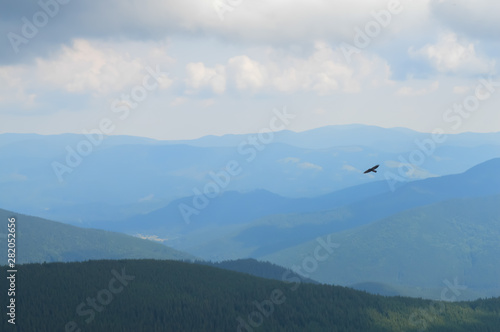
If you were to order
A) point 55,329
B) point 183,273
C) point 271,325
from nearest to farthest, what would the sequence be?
point 55,329
point 271,325
point 183,273

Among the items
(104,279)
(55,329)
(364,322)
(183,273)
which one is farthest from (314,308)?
(55,329)

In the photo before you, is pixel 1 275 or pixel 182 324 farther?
pixel 1 275

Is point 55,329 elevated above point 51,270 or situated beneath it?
situated beneath

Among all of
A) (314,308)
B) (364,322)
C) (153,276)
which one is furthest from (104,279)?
(364,322)

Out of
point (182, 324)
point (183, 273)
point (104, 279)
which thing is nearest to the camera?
point (182, 324)

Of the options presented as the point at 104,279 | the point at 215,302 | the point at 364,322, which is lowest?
the point at 364,322

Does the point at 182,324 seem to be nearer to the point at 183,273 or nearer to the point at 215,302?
the point at 215,302
